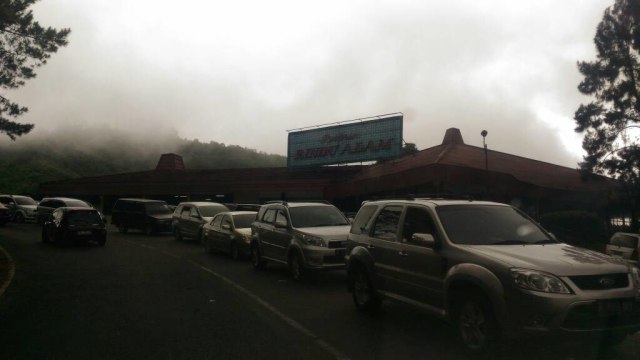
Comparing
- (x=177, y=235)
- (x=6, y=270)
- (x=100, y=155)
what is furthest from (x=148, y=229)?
(x=100, y=155)

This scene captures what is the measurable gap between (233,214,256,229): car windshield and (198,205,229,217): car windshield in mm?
5792

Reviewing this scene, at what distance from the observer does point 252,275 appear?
44.2 feet

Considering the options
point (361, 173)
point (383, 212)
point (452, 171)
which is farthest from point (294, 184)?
point (383, 212)

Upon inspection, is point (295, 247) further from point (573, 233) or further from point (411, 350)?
point (573, 233)

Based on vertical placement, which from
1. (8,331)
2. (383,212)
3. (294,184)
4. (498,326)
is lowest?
(8,331)

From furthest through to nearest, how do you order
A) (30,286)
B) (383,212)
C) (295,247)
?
(295,247)
(30,286)
(383,212)

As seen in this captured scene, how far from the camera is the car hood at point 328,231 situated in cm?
1201

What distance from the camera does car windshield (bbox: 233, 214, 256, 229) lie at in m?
17.6

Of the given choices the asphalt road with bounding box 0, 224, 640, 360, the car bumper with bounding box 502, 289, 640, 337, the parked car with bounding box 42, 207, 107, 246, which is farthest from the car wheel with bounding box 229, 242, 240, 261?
the car bumper with bounding box 502, 289, 640, 337

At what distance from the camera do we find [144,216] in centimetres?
2817

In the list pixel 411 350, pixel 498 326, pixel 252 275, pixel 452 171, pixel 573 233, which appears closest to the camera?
pixel 498 326

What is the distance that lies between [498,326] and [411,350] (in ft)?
3.91

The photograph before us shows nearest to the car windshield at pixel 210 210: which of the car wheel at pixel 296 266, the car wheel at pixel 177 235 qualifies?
the car wheel at pixel 177 235

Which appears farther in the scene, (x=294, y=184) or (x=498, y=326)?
(x=294, y=184)
